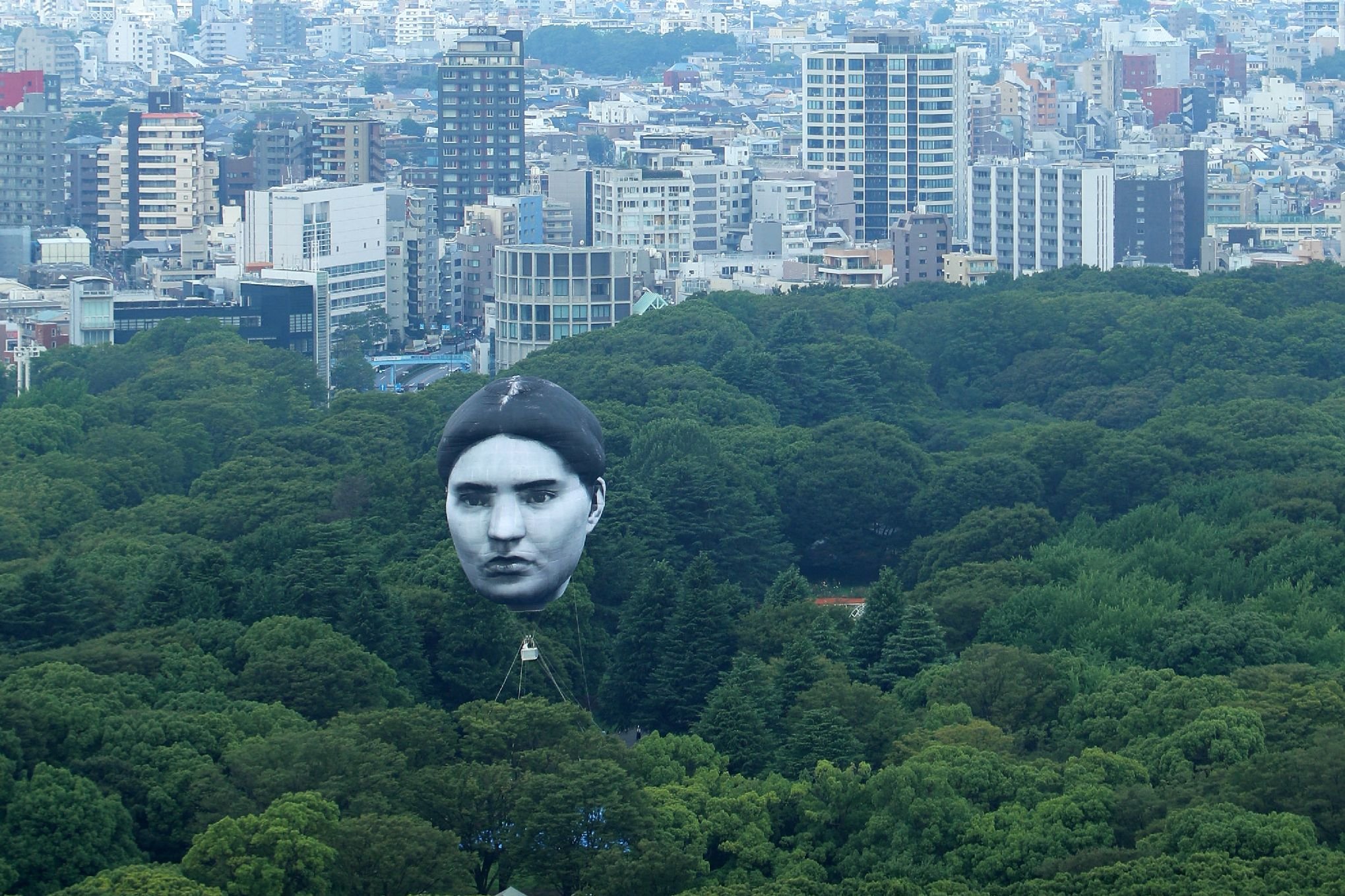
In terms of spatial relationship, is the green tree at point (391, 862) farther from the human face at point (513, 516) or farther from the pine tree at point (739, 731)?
the pine tree at point (739, 731)

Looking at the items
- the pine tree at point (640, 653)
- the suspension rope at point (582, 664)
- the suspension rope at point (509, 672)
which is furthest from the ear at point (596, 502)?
the pine tree at point (640, 653)

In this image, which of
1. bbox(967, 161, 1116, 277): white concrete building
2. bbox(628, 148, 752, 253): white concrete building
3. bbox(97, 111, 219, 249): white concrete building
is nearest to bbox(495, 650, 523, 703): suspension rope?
bbox(967, 161, 1116, 277): white concrete building

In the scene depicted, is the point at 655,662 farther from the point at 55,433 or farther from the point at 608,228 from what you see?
the point at 608,228

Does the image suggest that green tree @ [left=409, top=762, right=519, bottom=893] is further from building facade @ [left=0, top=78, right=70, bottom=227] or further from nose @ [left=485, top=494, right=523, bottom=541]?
building facade @ [left=0, top=78, right=70, bottom=227]

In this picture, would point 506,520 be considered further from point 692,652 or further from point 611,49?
point 611,49

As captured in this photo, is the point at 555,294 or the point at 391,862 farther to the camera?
the point at 555,294

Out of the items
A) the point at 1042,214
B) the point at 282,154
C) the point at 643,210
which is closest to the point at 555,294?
the point at 643,210
